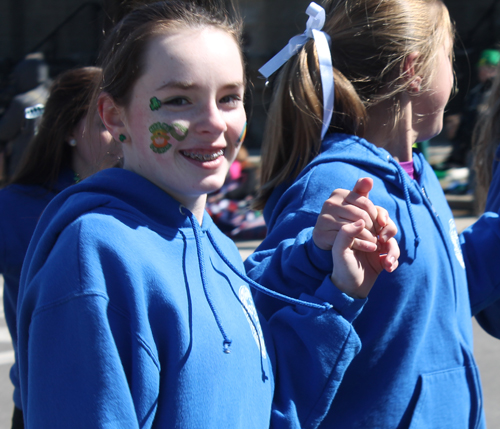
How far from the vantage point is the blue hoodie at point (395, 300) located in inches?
62.0

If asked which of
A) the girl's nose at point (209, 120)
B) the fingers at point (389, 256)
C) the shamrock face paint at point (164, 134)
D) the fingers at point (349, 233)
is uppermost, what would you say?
the girl's nose at point (209, 120)

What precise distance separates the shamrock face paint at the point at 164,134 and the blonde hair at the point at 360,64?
0.63m

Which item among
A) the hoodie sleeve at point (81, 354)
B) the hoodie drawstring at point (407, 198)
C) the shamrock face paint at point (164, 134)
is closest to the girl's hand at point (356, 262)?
the hoodie drawstring at point (407, 198)

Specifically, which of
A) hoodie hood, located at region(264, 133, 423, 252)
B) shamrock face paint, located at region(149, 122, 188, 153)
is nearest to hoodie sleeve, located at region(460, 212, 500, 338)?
hoodie hood, located at region(264, 133, 423, 252)

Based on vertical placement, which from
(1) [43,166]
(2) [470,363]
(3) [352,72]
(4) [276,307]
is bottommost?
(2) [470,363]

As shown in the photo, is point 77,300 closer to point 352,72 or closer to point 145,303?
point 145,303

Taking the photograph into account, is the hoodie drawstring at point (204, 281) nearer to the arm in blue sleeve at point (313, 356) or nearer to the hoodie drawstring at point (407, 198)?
the arm in blue sleeve at point (313, 356)

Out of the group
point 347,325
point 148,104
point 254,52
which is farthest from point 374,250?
point 254,52

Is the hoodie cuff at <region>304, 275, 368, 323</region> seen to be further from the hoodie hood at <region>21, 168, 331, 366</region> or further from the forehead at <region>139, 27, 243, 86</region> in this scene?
the forehead at <region>139, 27, 243, 86</region>

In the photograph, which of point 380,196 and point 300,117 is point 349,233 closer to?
point 380,196

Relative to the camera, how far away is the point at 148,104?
1272 mm

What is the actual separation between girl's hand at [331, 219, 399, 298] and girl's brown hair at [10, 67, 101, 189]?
4.38 ft

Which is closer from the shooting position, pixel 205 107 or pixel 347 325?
pixel 205 107

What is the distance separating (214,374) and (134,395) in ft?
0.57
